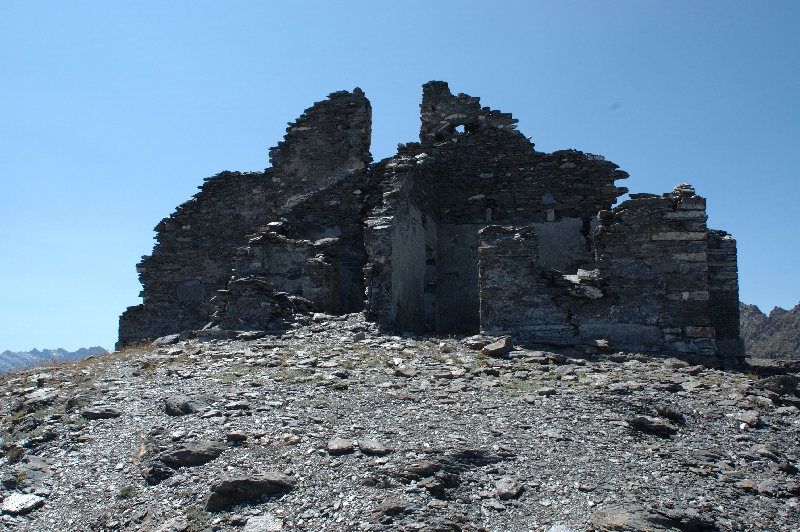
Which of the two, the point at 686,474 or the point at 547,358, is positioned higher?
the point at 547,358

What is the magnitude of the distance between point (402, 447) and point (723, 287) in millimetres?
8192

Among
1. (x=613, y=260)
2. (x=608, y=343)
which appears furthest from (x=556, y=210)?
(x=608, y=343)

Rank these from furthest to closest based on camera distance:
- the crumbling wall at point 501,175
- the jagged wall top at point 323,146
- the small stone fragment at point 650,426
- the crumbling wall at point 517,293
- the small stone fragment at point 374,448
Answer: the jagged wall top at point 323,146 → the crumbling wall at point 501,175 → the crumbling wall at point 517,293 → the small stone fragment at point 650,426 → the small stone fragment at point 374,448

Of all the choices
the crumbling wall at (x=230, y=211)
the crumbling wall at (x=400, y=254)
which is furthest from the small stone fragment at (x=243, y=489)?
the crumbling wall at (x=230, y=211)

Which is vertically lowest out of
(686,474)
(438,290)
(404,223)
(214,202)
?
(686,474)

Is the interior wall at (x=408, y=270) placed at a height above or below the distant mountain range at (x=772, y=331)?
above

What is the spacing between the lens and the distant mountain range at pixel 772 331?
23.2 meters

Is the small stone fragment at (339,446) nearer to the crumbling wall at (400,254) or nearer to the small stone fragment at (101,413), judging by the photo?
the small stone fragment at (101,413)

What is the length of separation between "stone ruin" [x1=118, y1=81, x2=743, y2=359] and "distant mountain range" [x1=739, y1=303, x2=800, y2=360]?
43.3 ft

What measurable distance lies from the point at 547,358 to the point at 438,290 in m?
5.24

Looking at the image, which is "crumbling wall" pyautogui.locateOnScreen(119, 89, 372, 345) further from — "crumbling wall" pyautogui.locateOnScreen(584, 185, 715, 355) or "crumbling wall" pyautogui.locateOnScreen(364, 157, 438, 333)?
"crumbling wall" pyautogui.locateOnScreen(584, 185, 715, 355)

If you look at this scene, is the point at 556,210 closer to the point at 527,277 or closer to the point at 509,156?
the point at 509,156

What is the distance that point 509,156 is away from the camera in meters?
13.9

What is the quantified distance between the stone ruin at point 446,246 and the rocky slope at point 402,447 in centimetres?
159
